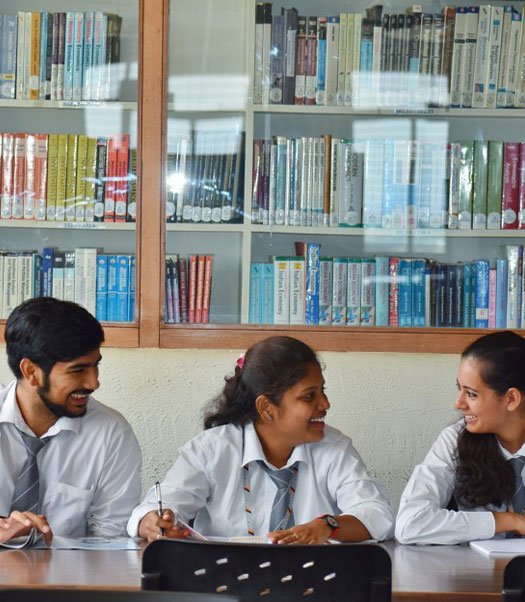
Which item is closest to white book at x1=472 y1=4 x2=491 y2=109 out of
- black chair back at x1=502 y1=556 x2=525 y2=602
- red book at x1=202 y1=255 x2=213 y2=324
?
red book at x1=202 y1=255 x2=213 y2=324

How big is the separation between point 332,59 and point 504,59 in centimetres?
61

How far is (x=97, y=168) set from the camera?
12.5 ft

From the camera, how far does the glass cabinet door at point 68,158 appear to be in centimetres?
376

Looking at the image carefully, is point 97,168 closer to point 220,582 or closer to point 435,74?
point 435,74

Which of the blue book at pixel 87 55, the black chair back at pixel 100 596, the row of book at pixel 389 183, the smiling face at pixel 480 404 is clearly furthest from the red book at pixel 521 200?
the black chair back at pixel 100 596

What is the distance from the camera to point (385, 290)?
12.5 feet

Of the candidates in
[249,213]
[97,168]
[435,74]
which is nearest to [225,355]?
[249,213]

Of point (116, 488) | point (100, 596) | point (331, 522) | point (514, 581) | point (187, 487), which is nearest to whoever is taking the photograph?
point (100, 596)

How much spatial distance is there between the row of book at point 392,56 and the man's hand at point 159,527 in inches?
67.8

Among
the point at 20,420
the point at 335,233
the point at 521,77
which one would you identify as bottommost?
the point at 20,420

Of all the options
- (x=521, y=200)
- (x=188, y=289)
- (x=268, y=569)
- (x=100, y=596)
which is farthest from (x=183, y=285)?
(x=100, y=596)

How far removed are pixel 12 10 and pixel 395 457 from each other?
2.09 meters

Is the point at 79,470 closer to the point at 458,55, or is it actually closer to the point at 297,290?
the point at 297,290

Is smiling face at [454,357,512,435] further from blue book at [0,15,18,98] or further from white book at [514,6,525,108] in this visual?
blue book at [0,15,18,98]
